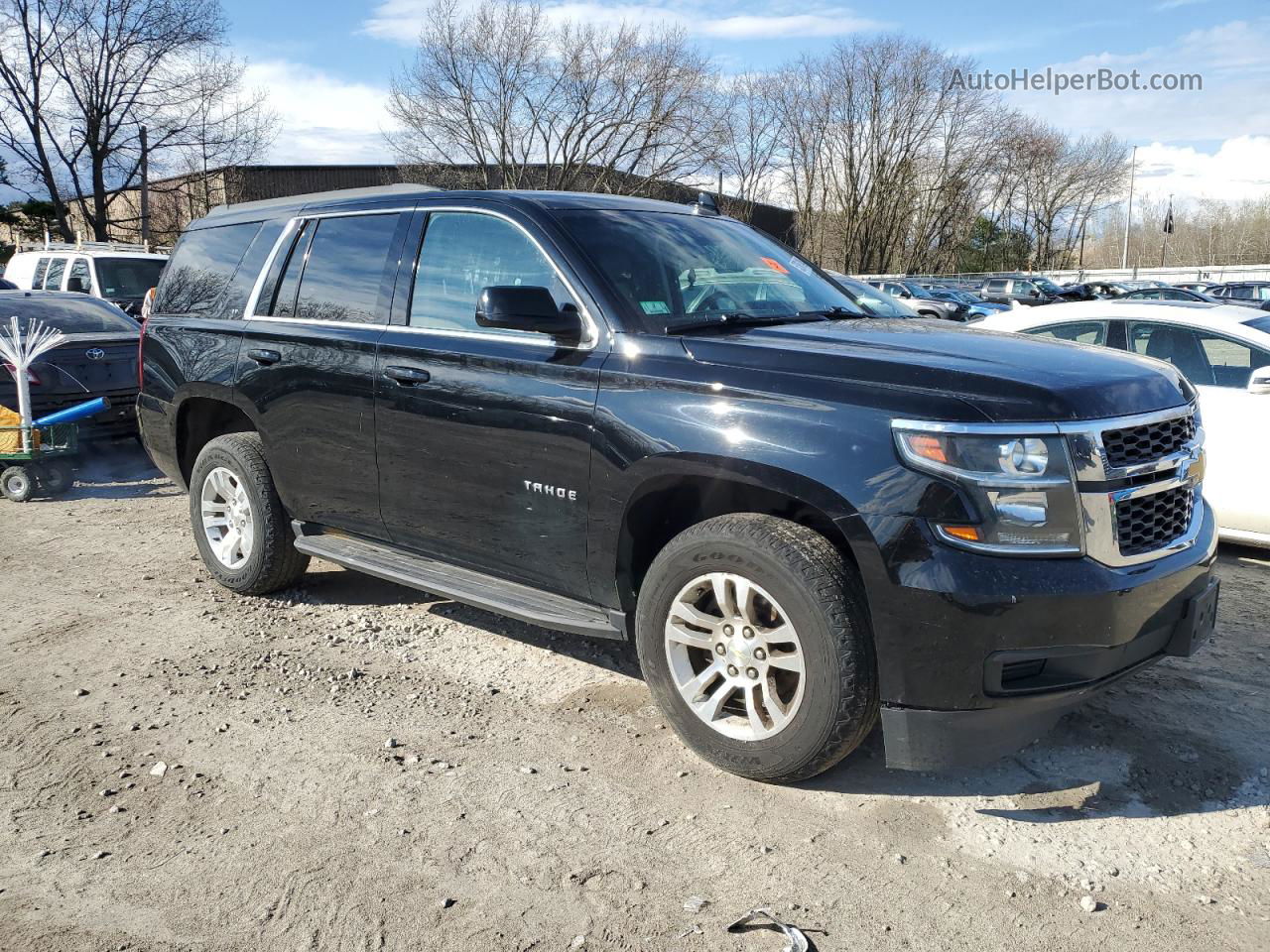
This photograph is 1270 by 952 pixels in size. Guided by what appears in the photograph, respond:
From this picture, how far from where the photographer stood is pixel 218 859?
3.04 metres

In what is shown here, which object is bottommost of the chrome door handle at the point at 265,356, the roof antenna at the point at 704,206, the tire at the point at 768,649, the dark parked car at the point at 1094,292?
the tire at the point at 768,649

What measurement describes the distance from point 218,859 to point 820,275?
3.40 m

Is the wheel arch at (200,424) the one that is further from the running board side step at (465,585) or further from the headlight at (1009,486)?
the headlight at (1009,486)

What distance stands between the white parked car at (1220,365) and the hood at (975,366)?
8.51ft

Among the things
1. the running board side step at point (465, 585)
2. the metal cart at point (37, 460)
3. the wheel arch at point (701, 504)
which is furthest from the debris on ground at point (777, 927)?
the metal cart at point (37, 460)

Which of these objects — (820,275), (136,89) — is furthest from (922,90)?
(820,275)

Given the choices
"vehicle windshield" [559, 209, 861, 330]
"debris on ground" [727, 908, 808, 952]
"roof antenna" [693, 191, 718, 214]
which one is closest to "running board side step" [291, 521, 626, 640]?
"vehicle windshield" [559, 209, 861, 330]

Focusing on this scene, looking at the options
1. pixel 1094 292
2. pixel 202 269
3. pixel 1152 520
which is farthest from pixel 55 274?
pixel 1094 292

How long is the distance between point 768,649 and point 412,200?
2571 millimetres

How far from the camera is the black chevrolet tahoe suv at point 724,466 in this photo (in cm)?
297

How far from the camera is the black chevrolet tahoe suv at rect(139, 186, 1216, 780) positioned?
2.97 m

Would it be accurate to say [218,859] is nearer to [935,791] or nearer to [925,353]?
[935,791]

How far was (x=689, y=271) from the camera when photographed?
4.12 metres

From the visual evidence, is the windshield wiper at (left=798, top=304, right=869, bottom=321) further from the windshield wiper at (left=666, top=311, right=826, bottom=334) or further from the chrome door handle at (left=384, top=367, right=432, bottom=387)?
the chrome door handle at (left=384, top=367, right=432, bottom=387)
